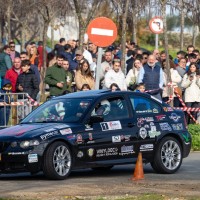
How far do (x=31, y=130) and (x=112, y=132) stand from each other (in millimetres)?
1461

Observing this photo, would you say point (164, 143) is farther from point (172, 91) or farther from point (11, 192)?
point (172, 91)

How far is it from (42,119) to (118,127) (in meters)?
1.33

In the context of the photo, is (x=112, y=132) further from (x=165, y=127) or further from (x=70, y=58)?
(x=70, y=58)

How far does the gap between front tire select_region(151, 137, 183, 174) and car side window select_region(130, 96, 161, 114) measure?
0.60 metres

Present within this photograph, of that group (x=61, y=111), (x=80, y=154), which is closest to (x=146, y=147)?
(x=80, y=154)

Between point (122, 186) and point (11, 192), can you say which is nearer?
point (11, 192)

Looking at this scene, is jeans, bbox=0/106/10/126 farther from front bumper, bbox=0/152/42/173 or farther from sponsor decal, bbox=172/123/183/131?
front bumper, bbox=0/152/42/173

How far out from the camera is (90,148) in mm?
16344

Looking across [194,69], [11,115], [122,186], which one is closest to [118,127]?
[122,186]

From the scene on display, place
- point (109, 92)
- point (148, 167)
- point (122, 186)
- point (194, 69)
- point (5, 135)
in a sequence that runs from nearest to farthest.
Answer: point (122, 186) < point (5, 135) < point (109, 92) < point (148, 167) < point (194, 69)

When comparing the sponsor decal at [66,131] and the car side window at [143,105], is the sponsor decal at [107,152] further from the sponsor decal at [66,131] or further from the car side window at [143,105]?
the car side window at [143,105]

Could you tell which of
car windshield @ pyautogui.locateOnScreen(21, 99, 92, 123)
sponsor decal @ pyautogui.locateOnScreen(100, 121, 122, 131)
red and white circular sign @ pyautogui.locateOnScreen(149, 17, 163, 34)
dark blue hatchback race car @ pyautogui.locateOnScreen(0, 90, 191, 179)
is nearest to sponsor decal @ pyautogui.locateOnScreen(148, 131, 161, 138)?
dark blue hatchback race car @ pyautogui.locateOnScreen(0, 90, 191, 179)

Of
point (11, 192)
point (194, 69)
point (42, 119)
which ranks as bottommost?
point (11, 192)

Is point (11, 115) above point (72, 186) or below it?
above
